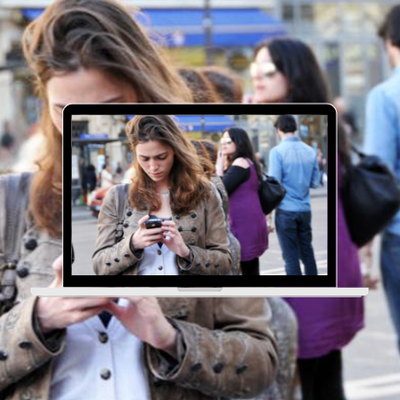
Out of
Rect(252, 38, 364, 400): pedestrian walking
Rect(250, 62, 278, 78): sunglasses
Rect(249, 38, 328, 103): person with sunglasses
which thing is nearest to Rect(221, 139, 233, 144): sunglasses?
Rect(252, 38, 364, 400): pedestrian walking

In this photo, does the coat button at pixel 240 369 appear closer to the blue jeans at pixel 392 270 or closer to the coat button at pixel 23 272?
the coat button at pixel 23 272

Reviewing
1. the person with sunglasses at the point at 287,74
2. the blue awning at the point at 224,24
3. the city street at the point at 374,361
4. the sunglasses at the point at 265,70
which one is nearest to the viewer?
the person with sunglasses at the point at 287,74

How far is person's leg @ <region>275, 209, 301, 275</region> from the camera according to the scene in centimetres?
168

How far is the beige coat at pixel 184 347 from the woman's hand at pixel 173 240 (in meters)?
0.22

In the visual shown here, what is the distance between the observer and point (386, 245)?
13.7 feet

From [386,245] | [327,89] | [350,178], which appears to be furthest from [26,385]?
[386,245]

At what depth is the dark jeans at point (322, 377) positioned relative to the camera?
3.53m

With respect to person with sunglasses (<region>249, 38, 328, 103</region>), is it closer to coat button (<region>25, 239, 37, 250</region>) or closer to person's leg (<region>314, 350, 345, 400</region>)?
person's leg (<region>314, 350, 345, 400</region>)

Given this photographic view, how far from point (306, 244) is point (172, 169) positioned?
278mm

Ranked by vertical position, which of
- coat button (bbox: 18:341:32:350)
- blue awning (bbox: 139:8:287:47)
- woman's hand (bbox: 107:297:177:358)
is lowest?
coat button (bbox: 18:341:32:350)

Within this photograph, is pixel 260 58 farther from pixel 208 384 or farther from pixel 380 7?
pixel 380 7

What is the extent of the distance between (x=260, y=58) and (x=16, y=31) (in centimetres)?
1290

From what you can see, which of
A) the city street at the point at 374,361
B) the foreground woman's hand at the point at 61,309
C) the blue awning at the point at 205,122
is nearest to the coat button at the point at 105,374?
the foreground woman's hand at the point at 61,309

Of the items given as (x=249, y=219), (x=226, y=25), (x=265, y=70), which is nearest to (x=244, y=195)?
(x=249, y=219)
